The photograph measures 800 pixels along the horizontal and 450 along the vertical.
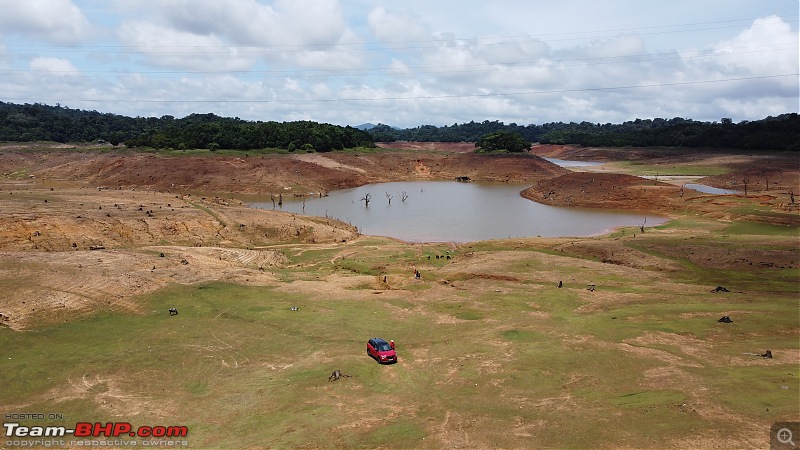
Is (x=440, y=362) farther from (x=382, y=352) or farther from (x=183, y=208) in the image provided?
(x=183, y=208)

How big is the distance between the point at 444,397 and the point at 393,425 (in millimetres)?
2789

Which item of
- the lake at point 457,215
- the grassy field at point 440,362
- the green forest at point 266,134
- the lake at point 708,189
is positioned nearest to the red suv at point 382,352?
the grassy field at point 440,362

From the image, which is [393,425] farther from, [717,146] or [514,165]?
[717,146]

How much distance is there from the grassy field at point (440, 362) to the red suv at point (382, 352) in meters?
0.42

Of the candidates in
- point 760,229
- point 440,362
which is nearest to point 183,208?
point 440,362

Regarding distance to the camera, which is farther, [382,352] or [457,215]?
[457,215]

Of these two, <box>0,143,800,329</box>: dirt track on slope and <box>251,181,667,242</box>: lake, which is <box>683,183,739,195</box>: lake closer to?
<box>0,143,800,329</box>: dirt track on slope

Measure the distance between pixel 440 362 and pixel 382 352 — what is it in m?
2.52

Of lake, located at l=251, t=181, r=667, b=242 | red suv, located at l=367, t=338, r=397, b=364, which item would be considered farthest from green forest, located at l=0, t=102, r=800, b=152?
red suv, located at l=367, t=338, r=397, b=364

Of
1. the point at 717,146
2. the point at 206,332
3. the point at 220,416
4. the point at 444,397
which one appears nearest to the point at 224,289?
the point at 206,332

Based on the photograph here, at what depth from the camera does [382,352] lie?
2136 centimetres

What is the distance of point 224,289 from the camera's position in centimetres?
3106

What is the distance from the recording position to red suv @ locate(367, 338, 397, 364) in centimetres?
2128

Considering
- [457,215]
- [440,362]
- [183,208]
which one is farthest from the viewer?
[457,215]
